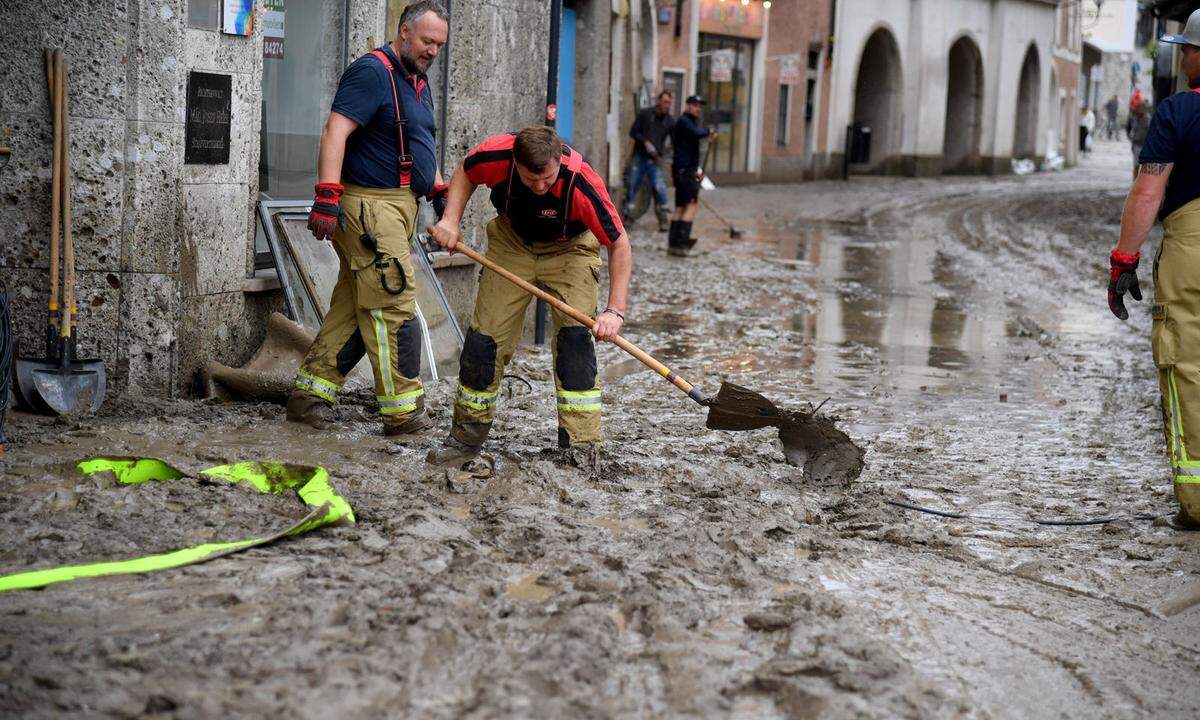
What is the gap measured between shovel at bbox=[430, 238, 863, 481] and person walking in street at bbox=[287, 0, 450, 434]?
1.47ft

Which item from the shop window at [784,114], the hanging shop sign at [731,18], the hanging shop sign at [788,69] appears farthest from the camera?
the shop window at [784,114]

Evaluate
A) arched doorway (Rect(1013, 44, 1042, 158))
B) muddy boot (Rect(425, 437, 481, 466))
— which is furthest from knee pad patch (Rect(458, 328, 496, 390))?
arched doorway (Rect(1013, 44, 1042, 158))

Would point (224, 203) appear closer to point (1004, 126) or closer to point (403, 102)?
point (403, 102)

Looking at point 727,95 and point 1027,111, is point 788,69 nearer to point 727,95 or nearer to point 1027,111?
point 727,95

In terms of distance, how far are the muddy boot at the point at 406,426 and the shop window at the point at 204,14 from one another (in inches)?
81.2

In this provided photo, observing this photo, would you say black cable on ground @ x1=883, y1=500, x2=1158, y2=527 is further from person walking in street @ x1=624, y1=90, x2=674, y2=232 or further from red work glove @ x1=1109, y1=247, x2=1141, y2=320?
person walking in street @ x1=624, y1=90, x2=674, y2=232

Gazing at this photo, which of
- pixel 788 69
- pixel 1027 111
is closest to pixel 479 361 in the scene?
pixel 788 69

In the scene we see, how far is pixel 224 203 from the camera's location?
23.2 ft

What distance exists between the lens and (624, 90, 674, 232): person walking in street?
18.6m

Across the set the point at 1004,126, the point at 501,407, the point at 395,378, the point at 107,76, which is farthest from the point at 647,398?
the point at 1004,126

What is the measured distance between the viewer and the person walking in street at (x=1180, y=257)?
18.5 ft

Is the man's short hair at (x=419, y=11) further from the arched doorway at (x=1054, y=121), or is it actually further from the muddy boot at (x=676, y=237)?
the arched doorway at (x=1054, y=121)

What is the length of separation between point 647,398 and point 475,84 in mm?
2796

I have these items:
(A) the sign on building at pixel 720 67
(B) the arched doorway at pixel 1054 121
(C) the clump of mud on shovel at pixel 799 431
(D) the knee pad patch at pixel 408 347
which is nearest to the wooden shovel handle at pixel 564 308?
(C) the clump of mud on shovel at pixel 799 431
